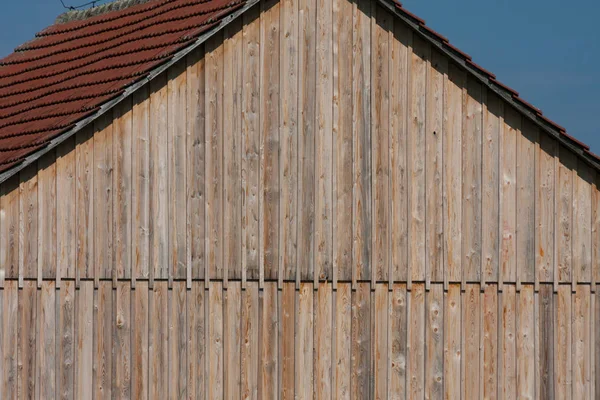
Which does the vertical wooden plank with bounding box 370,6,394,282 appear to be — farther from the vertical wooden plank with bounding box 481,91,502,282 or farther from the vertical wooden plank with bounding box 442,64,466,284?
the vertical wooden plank with bounding box 481,91,502,282

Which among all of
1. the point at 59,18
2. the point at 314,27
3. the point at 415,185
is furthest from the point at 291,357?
the point at 59,18

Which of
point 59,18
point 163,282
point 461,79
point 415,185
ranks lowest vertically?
point 163,282

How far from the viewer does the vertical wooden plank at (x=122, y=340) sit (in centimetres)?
1525

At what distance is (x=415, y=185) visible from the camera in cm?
1631

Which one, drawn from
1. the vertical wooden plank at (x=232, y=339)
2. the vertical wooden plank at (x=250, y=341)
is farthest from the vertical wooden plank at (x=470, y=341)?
the vertical wooden plank at (x=232, y=339)

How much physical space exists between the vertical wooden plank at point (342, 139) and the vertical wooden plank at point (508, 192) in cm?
187

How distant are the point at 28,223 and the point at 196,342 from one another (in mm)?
2341

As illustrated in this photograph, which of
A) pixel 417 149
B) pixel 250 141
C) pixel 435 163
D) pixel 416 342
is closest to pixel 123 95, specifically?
pixel 250 141

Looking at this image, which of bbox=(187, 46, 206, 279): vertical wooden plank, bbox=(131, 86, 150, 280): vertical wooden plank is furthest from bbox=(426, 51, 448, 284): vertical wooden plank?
bbox=(131, 86, 150, 280): vertical wooden plank

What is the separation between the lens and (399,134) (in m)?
16.3

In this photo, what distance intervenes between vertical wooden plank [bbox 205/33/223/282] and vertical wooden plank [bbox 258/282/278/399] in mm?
620

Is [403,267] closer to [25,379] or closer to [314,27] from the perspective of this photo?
[314,27]

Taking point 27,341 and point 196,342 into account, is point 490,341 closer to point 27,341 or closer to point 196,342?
point 196,342

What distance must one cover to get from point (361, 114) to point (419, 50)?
41.0 inches
